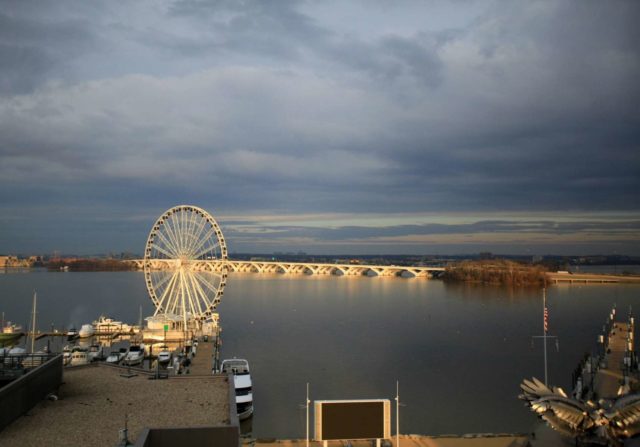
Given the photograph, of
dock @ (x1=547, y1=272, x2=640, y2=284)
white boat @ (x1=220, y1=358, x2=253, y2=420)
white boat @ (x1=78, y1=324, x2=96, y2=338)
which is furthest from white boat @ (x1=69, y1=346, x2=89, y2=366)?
dock @ (x1=547, y1=272, x2=640, y2=284)

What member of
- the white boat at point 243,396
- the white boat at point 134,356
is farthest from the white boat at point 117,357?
the white boat at point 243,396

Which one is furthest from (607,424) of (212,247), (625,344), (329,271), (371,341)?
(329,271)

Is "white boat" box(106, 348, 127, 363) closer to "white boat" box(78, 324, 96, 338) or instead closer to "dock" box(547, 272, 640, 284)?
"white boat" box(78, 324, 96, 338)

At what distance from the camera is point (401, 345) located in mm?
46781

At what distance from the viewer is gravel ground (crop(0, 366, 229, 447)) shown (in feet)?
39.8

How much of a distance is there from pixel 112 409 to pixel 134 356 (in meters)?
27.5

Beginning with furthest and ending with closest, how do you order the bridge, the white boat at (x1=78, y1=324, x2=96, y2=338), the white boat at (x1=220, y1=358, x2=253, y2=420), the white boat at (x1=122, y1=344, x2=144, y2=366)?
the bridge → the white boat at (x1=78, y1=324, x2=96, y2=338) → the white boat at (x1=122, y1=344, x2=144, y2=366) → the white boat at (x1=220, y1=358, x2=253, y2=420)

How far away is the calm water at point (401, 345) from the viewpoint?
93.8 feet

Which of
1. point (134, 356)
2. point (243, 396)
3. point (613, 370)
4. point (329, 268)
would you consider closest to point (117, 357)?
point (134, 356)

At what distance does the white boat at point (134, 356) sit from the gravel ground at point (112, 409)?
21449 millimetres

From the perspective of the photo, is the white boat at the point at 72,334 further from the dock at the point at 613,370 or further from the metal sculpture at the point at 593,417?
the metal sculpture at the point at 593,417

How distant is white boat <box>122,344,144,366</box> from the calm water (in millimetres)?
6703

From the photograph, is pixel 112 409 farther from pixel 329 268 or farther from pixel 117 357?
pixel 329 268

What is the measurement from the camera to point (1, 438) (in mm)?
11773
